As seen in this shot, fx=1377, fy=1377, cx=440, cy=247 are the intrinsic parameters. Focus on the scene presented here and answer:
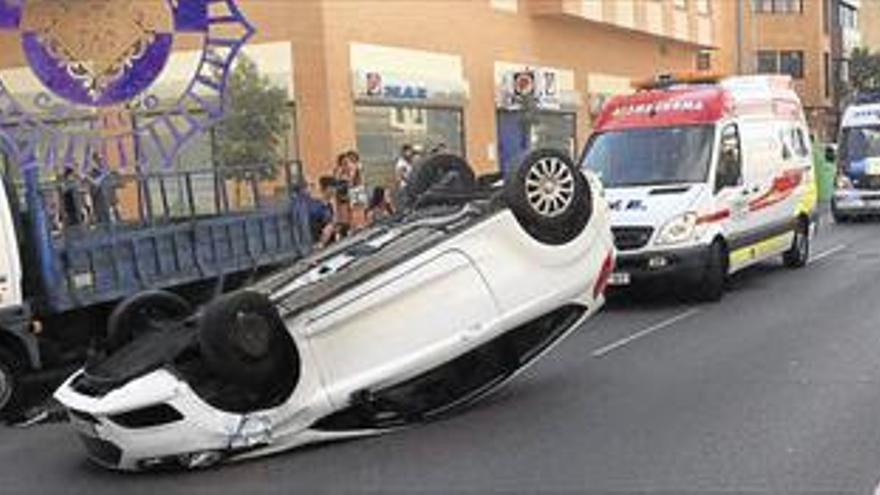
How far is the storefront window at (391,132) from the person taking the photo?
89.1 ft

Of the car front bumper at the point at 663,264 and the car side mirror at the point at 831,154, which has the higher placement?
the car side mirror at the point at 831,154

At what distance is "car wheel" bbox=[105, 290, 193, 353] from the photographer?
930 centimetres

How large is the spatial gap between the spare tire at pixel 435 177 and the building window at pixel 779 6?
66.4 m

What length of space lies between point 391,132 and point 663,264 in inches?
574

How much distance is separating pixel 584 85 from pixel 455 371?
30.2 meters

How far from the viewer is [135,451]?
7.68 meters

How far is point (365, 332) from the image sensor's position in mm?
8391

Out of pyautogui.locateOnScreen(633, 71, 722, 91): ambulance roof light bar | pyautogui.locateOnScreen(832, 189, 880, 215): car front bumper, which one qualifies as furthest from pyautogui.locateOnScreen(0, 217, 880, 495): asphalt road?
pyautogui.locateOnScreen(832, 189, 880, 215): car front bumper

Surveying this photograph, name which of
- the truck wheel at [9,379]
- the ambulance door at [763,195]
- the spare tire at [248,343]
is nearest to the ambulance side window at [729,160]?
the ambulance door at [763,195]

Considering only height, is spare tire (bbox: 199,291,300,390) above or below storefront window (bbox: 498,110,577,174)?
below

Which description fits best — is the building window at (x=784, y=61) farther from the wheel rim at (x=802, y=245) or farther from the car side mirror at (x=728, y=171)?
the car side mirror at (x=728, y=171)

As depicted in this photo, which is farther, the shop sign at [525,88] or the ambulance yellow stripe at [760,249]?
the shop sign at [525,88]

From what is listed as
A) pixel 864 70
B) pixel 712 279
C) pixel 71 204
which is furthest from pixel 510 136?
pixel 864 70

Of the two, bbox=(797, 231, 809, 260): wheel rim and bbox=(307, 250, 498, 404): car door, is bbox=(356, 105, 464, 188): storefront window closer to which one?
bbox=(797, 231, 809, 260): wheel rim
